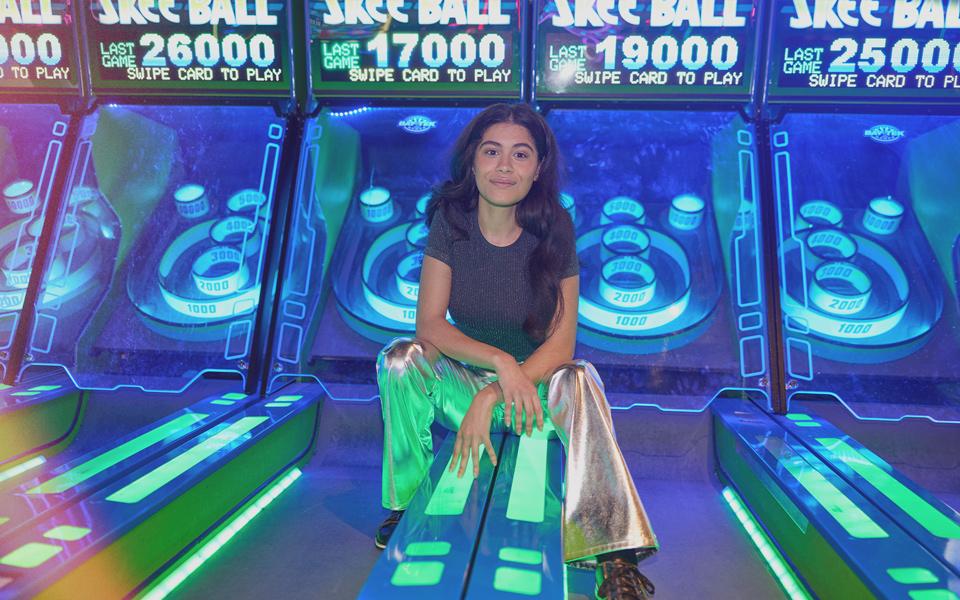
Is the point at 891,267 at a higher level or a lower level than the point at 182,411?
higher

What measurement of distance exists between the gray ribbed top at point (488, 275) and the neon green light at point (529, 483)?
32 centimetres

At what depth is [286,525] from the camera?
2.02 m

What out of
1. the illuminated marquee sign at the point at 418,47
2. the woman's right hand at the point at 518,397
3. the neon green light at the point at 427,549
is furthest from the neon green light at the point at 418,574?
the illuminated marquee sign at the point at 418,47

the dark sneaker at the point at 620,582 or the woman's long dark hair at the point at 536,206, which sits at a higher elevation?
the woman's long dark hair at the point at 536,206

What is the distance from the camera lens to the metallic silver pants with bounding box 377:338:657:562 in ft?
4.96

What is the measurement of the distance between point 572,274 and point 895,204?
150 cm

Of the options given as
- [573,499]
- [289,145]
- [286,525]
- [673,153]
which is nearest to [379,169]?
[289,145]

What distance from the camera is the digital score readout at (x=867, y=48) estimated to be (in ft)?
8.13

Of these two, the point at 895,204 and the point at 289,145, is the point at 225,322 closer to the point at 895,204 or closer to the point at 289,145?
the point at 289,145

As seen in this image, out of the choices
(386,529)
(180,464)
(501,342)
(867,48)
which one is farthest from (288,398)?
(867,48)

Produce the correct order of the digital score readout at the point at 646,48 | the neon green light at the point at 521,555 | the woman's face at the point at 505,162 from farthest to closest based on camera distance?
the digital score readout at the point at 646,48, the woman's face at the point at 505,162, the neon green light at the point at 521,555

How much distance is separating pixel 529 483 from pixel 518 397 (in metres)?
0.25

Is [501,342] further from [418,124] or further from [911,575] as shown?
[418,124]

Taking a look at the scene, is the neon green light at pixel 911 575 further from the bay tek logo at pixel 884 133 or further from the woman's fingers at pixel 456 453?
the bay tek logo at pixel 884 133
